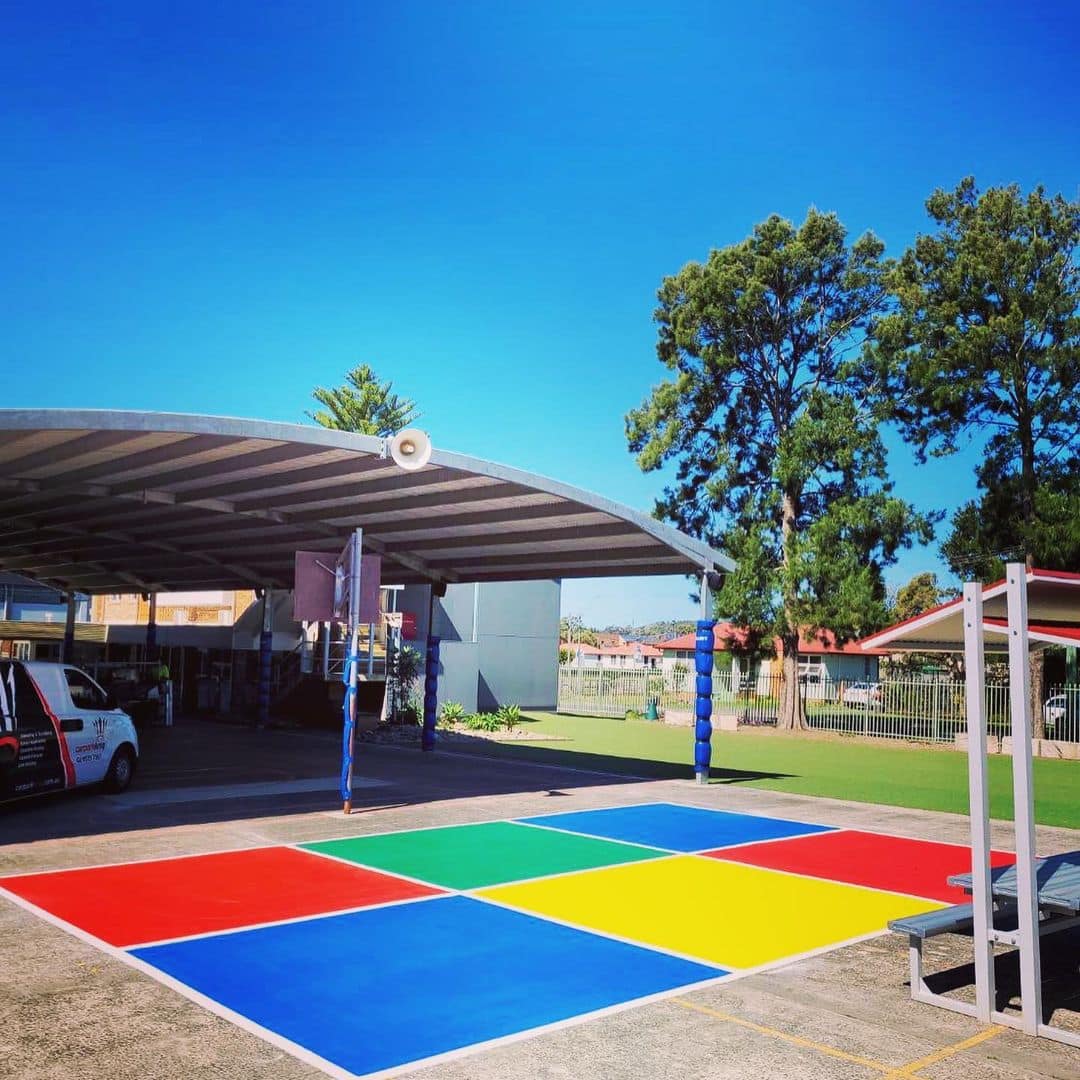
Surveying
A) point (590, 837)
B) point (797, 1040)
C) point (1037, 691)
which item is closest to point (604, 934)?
point (797, 1040)

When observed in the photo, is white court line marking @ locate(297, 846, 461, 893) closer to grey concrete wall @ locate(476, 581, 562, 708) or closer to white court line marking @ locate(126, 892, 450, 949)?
white court line marking @ locate(126, 892, 450, 949)

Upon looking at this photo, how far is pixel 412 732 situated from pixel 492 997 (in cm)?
2206

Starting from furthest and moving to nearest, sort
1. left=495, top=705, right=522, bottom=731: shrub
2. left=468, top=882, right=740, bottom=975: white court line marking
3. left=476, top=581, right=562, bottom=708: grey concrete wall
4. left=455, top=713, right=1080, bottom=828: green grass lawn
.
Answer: left=476, top=581, right=562, bottom=708: grey concrete wall → left=495, top=705, right=522, bottom=731: shrub → left=455, top=713, right=1080, bottom=828: green grass lawn → left=468, top=882, right=740, bottom=975: white court line marking

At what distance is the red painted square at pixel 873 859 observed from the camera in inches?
414

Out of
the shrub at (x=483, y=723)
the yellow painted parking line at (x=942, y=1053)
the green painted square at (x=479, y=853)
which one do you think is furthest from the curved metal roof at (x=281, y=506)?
the yellow painted parking line at (x=942, y=1053)

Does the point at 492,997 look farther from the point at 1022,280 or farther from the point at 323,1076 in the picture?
the point at 1022,280

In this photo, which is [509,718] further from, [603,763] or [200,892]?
[200,892]

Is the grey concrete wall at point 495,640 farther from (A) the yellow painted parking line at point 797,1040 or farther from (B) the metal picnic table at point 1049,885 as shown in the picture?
(A) the yellow painted parking line at point 797,1040

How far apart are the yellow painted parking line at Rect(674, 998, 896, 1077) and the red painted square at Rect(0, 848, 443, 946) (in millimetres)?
3530

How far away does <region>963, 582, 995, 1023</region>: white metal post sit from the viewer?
21.2ft

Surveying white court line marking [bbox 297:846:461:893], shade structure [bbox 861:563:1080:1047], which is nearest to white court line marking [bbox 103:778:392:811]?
white court line marking [bbox 297:846:461:893]

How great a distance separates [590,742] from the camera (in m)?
29.7

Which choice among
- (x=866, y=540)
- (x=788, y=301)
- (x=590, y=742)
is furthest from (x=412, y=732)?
(x=788, y=301)

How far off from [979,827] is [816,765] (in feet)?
63.0
